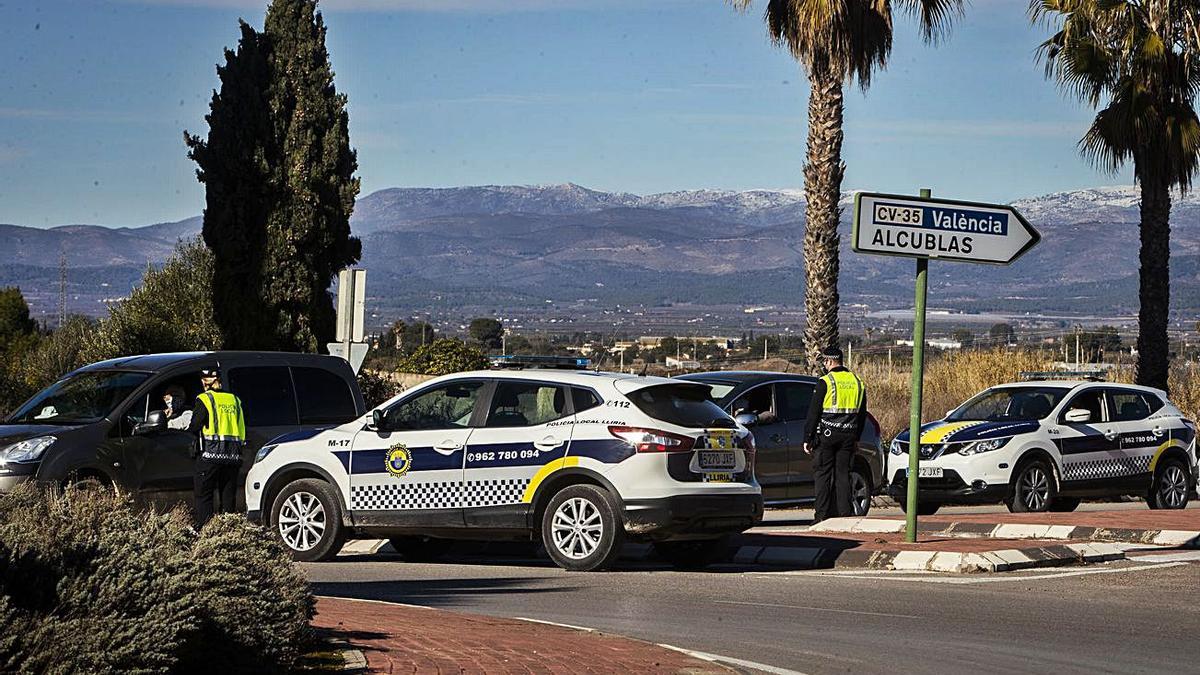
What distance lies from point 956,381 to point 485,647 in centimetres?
2533

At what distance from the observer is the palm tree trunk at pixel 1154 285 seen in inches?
1099

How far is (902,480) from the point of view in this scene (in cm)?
1975

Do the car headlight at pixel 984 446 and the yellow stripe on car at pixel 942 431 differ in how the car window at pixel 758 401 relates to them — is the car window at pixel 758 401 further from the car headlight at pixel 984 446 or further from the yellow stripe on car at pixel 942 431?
the car headlight at pixel 984 446


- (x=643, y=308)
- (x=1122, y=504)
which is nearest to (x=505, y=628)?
(x=1122, y=504)

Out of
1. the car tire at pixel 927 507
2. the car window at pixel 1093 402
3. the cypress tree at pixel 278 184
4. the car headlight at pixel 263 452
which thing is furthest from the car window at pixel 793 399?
the cypress tree at pixel 278 184

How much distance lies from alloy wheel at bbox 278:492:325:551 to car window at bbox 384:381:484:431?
1.01 meters

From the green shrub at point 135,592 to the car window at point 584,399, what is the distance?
5497 mm

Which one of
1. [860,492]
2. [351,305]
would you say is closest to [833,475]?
[860,492]

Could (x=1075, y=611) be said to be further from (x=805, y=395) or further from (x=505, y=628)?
(x=805, y=395)

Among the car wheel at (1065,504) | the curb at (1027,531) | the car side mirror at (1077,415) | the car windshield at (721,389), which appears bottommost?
the curb at (1027,531)

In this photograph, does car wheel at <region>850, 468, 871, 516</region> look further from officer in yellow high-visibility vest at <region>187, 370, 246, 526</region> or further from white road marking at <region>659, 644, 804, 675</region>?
white road marking at <region>659, 644, 804, 675</region>

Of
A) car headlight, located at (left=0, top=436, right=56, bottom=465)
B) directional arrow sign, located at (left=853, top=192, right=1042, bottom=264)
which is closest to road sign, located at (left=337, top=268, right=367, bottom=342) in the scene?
car headlight, located at (left=0, top=436, right=56, bottom=465)

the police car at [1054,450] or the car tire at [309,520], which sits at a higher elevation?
the police car at [1054,450]

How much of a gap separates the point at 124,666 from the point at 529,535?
7722 mm
